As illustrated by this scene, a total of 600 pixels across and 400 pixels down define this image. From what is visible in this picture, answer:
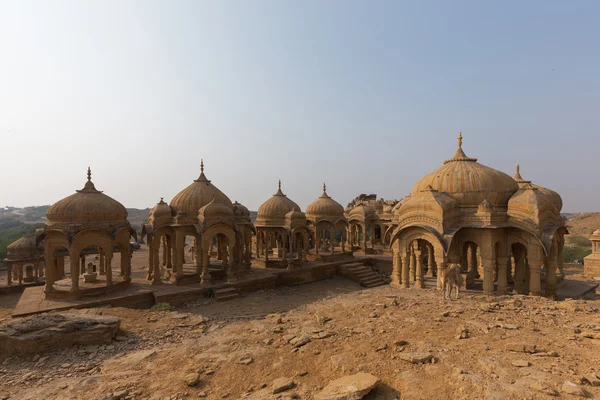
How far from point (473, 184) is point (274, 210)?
1385cm

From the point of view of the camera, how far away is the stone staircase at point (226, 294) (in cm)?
1833

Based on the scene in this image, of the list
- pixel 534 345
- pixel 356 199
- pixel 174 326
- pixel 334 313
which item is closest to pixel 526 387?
pixel 534 345

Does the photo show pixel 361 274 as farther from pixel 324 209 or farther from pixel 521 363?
pixel 521 363

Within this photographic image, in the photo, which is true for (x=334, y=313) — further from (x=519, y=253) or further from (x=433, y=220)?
(x=519, y=253)

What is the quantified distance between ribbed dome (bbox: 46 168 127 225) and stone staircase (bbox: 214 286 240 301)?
6.36 meters

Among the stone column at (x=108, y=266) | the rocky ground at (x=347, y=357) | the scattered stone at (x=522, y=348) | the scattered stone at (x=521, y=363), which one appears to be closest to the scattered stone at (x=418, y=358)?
the rocky ground at (x=347, y=357)

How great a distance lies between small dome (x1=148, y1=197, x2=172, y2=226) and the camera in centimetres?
2000

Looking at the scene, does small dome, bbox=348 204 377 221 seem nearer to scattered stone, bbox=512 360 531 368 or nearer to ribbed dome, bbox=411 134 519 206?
ribbed dome, bbox=411 134 519 206

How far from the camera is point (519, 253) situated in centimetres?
1902

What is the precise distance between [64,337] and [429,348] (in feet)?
31.0

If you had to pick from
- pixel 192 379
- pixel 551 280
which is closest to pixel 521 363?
pixel 192 379

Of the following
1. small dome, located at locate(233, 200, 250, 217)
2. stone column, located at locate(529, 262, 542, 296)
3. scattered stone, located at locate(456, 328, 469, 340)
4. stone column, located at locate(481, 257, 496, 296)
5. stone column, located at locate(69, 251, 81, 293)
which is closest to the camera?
scattered stone, located at locate(456, 328, 469, 340)

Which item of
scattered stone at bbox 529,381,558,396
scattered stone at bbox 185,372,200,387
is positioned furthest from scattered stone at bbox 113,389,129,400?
scattered stone at bbox 529,381,558,396

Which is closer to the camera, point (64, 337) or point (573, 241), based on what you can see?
point (64, 337)
